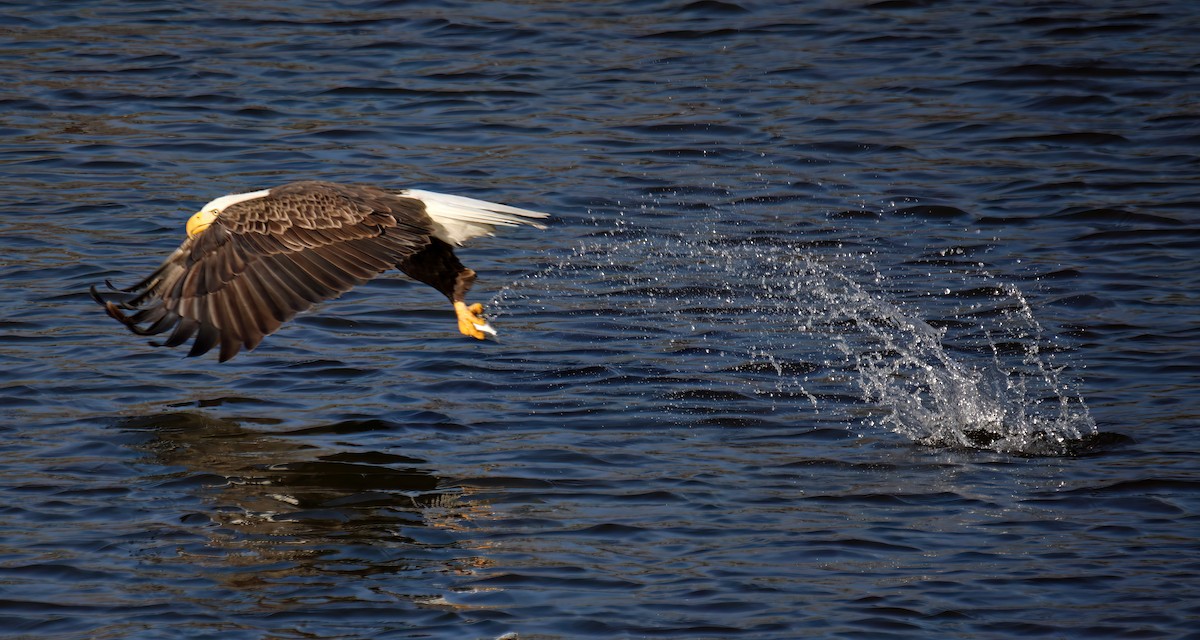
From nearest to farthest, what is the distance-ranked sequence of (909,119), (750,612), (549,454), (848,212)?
(750,612) → (549,454) → (848,212) → (909,119)

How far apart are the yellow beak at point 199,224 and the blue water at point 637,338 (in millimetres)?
767

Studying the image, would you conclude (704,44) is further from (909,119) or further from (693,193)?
(693,193)

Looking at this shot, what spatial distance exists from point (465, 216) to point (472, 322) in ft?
1.57

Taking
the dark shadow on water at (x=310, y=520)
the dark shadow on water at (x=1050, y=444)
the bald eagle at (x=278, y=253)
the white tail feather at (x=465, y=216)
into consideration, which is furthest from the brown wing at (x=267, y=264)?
the dark shadow on water at (x=1050, y=444)

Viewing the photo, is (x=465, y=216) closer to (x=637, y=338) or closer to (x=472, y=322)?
(x=472, y=322)

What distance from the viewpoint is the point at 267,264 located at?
5871 mm

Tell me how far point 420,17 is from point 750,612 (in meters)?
9.24

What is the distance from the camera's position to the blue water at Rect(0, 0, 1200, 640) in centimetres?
484

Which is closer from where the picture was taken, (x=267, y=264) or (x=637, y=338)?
(x=267, y=264)

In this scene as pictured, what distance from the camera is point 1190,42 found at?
12.1m

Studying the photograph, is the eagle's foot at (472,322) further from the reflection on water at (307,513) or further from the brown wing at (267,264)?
the reflection on water at (307,513)

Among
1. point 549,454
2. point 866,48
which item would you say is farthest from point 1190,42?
point 549,454

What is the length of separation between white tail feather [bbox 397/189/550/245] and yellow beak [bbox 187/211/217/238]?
2.72 ft

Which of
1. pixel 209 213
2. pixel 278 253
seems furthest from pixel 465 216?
pixel 209 213
